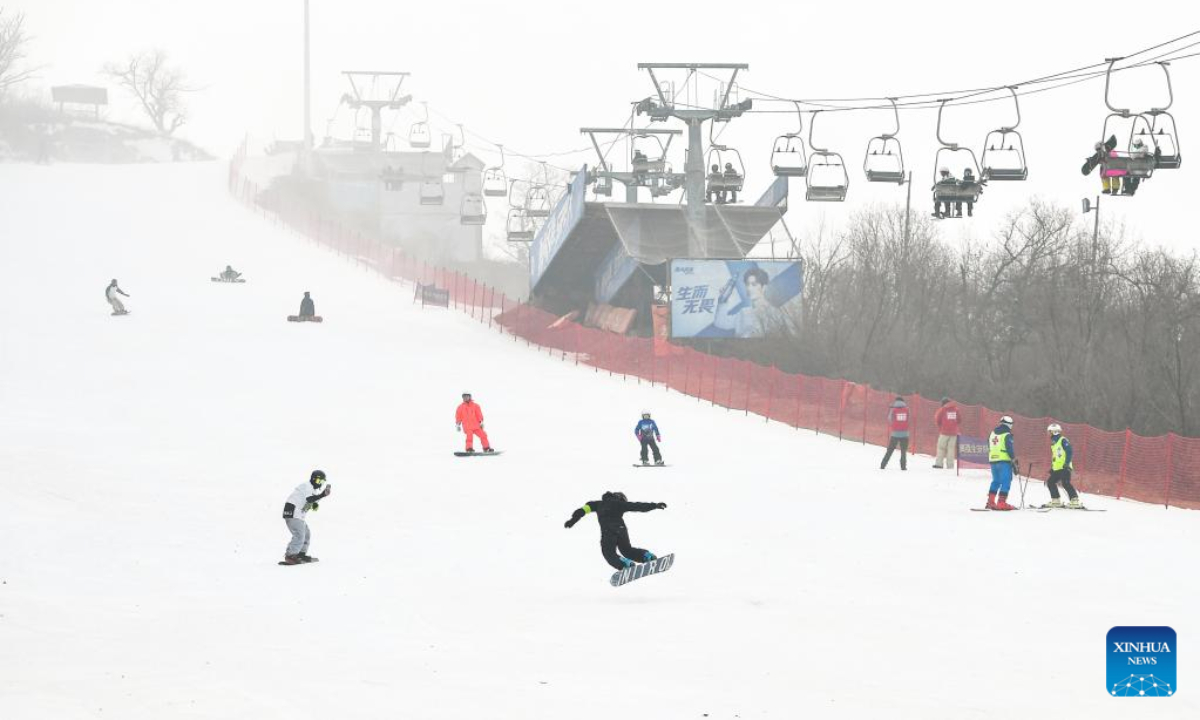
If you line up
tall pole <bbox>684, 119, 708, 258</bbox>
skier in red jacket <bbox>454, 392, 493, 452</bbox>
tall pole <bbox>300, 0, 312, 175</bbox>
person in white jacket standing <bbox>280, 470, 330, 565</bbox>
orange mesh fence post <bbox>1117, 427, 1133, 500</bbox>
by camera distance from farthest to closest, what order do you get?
tall pole <bbox>300, 0, 312, 175</bbox>
tall pole <bbox>684, 119, 708, 258</bbox>
skier in red jacket <bbox>454, 392, 493, 452</bbox>
orange mesh fence post <bbox>1117, 427, 1133, 500</bbox>
person in white jacket standing <bbox>280, 470, 330, 565</bbox>

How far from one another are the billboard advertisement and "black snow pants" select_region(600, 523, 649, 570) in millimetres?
29628

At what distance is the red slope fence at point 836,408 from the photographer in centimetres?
2547

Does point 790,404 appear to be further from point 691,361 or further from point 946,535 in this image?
point 946,535

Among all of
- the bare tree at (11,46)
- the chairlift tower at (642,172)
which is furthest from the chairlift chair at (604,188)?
the bare tree at (11,46)

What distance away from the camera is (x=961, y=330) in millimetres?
64812

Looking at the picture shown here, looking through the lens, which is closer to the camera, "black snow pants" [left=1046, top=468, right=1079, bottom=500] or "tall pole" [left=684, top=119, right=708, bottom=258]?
"black snow pants" [left=1046, top=468, right=1079, bottom=500]

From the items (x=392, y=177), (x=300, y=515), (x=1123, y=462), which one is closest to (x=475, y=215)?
(x=392, y=177)

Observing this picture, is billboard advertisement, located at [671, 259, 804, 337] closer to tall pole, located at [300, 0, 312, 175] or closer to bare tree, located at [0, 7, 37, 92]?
tall pole, located at [300, 0, 312, 175]

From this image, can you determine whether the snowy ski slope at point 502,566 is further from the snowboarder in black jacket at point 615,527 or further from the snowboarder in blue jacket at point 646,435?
the snowboarder in blue jacket at point 646,435

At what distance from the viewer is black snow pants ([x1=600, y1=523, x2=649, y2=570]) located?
52.5ft

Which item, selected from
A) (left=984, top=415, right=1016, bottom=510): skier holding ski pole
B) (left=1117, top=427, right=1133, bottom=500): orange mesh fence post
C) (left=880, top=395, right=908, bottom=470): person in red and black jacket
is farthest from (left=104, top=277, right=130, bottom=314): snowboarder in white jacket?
(left=984, top=415, right=1016, bottom=510): skier holding ski pole

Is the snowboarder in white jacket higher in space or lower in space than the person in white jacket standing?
higher

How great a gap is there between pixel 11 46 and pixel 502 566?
138193mm

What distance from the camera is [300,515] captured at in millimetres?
17516
